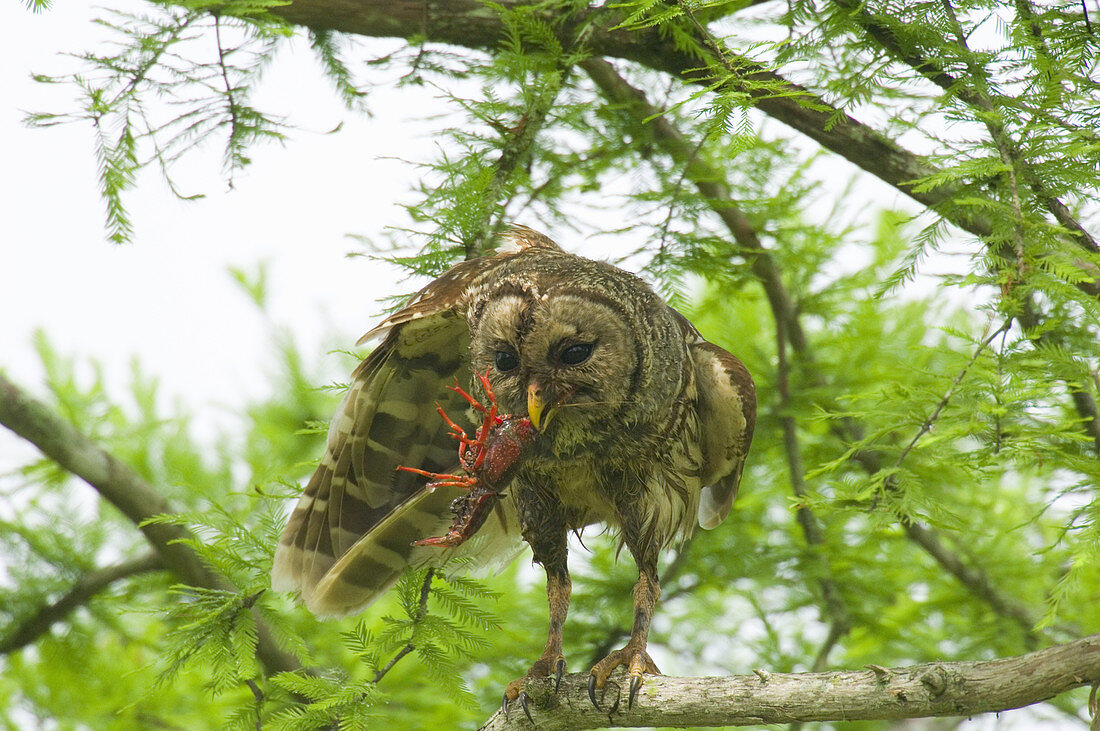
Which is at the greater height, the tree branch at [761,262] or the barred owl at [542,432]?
the tree branch at [761,262]

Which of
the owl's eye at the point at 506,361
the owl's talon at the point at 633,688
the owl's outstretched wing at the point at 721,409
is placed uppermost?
the owl's outstretched wing at the point at 721,409

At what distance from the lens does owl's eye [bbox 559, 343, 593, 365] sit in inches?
124

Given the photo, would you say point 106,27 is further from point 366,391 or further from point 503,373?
point 503,373

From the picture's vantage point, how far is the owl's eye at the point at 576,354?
3156 millimetres

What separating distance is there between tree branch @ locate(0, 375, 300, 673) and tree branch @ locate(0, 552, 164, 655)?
0.46 metres

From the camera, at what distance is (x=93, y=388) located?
21.1ft

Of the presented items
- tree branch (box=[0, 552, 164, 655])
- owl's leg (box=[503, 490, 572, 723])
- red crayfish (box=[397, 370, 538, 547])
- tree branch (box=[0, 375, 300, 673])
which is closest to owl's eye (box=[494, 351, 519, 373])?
red crayfish (box=[397, 370, 538, 547])

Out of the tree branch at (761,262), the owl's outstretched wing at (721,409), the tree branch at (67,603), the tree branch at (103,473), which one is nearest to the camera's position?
the owl's outstretched wing at (721,409)

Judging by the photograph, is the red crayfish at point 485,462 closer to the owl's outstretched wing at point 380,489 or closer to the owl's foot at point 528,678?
the owl's foot at point 528,678

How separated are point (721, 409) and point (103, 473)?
3.25 m

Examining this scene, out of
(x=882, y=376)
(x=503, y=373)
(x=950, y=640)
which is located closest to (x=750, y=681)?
(x=503, y=373)

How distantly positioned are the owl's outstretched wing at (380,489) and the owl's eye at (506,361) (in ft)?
2.19

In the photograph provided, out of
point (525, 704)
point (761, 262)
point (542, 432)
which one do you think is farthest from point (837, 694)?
point (761, 262)

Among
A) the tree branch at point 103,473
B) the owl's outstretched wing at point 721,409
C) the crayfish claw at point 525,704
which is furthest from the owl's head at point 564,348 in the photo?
the tree branch at point 103,473
